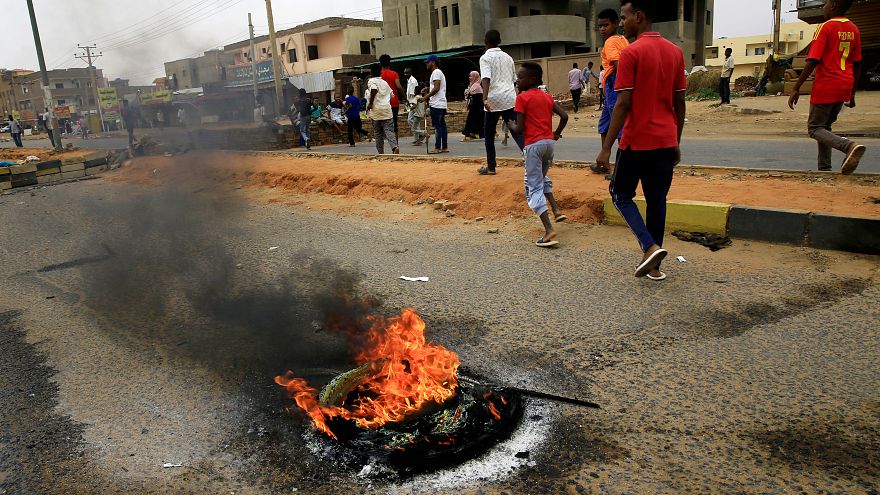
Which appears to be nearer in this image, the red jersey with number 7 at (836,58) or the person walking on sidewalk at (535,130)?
the person walking on sidewalk at (535,130)

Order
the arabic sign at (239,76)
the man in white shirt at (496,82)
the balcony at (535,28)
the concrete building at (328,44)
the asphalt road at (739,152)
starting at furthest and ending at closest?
the concrete building at (328,44) → the balcony at (535,28) → the arabic sign at (239,76) → the asphalt road at (739,152) → the man in white shirt at (496,82)

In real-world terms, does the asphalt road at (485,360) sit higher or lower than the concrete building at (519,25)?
lower

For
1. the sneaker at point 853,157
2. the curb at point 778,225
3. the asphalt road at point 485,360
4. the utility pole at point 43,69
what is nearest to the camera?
the asphalt road at point 485,360

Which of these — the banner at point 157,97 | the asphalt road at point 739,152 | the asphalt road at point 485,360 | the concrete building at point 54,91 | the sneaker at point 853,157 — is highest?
the concrete building at point 54,91

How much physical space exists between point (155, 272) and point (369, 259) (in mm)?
2053

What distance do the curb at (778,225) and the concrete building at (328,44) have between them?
42.1m

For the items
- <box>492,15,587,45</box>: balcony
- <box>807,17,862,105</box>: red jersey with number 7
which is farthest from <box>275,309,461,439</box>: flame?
<box>492,15,587,45</box>: balcony

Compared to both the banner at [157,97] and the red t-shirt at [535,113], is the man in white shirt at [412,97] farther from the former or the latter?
the red t-shirt at [535,113]

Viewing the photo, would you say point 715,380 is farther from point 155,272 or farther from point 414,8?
point 414,8

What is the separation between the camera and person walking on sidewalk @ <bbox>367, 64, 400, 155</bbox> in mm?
10867

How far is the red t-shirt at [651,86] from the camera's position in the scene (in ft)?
13.1

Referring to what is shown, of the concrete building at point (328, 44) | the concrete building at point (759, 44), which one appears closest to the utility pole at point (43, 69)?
the concrete building at point (328, 44)

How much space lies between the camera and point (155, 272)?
221 inches

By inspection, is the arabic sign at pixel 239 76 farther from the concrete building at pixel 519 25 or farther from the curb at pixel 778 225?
the concrete building at pixel 519 25
